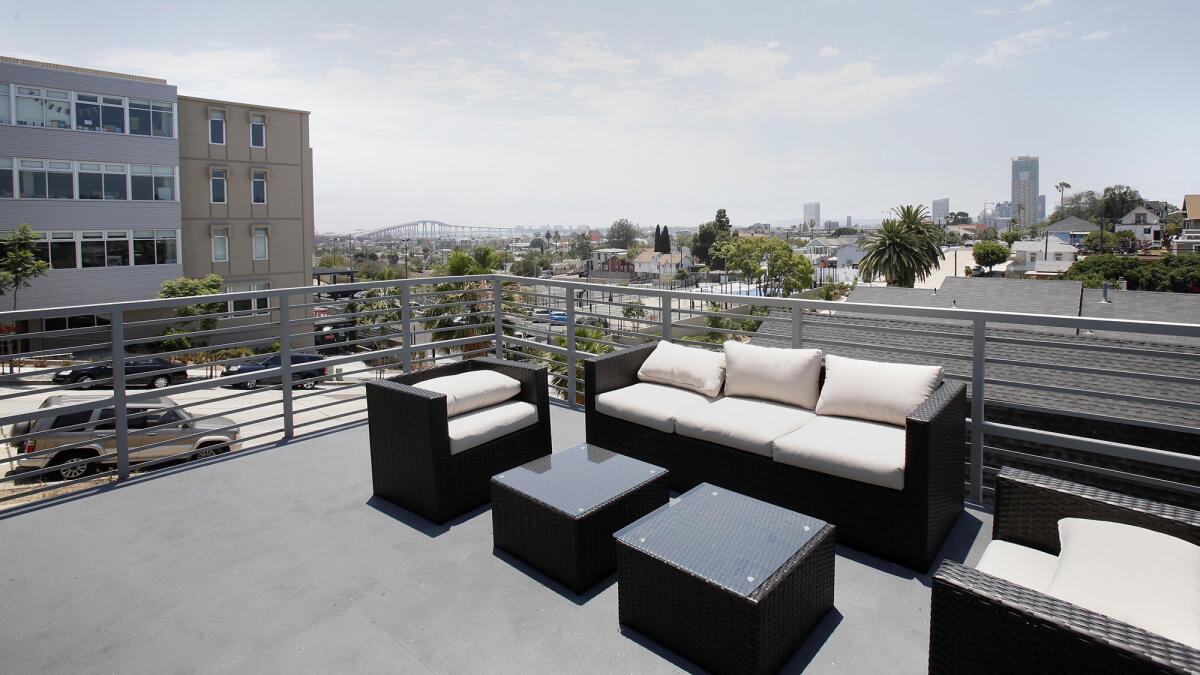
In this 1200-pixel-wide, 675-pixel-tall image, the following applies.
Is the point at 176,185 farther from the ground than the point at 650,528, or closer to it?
farther from the ground

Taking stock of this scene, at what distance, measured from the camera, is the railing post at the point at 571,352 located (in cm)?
514

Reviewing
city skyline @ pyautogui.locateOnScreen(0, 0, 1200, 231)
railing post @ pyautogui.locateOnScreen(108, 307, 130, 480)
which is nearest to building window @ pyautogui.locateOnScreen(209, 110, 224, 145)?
city skyline @ pyautogui.locateOnScreen(0, 0, 1200, 231)

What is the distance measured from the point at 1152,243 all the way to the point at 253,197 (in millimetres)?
100623

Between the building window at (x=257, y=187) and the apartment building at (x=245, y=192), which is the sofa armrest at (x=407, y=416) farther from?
the building window at (x=257, y=187)

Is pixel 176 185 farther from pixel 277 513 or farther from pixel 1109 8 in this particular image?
pixel 1109 8

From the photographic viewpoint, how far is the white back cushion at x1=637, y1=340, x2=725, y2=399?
3807 millimetres

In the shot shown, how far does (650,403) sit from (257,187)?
114 feet

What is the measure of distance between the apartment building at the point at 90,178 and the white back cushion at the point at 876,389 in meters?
30.4

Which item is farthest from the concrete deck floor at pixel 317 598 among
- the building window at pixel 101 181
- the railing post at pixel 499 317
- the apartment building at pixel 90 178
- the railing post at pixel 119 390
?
the building window at pixel 101 181

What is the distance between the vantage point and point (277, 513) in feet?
11.2

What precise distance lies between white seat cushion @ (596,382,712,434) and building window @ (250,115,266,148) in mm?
34529

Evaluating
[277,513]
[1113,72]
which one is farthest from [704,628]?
[1113,72]

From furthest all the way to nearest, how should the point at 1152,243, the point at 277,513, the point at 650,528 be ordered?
1. the point at 1152,243
2. the point at 277,513
3. the point at 650,528

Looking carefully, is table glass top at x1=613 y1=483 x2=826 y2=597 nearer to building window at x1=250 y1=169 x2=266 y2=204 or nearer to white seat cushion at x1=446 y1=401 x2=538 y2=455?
white seat cushion at x1=446 y1=401 x2=538 y2=455
